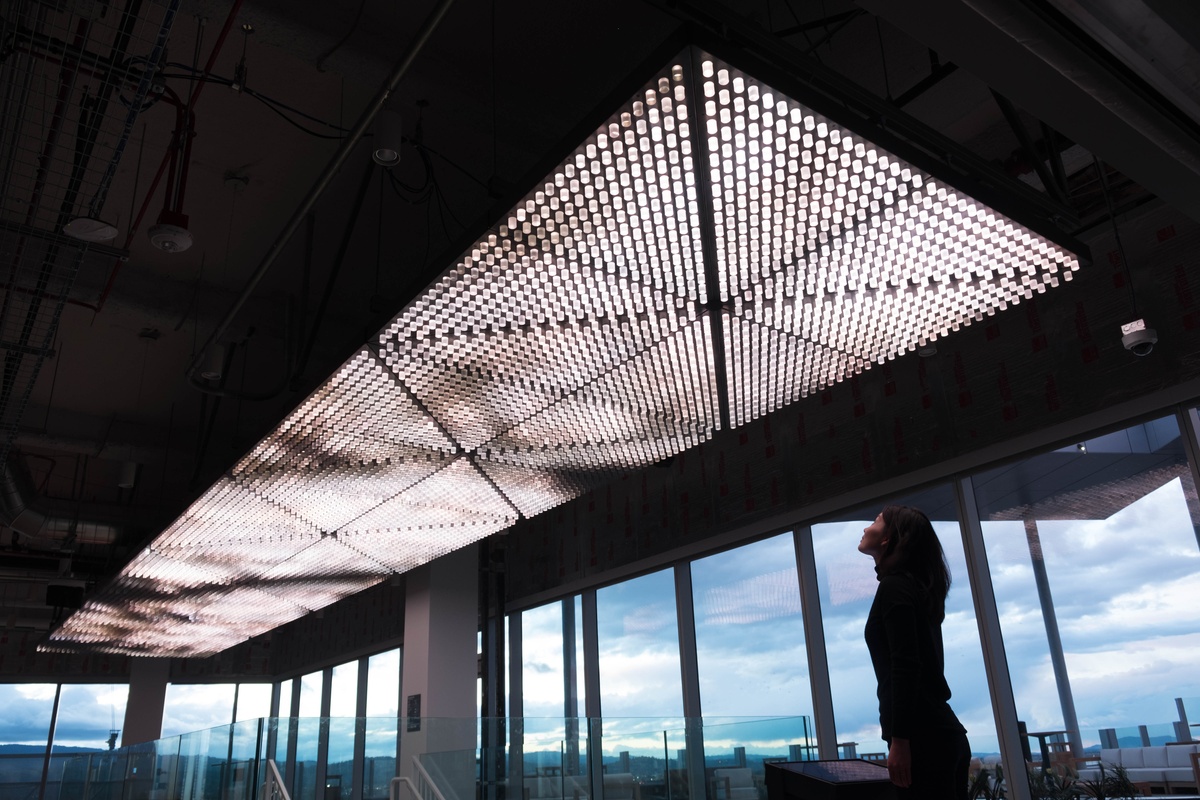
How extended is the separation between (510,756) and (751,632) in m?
1.97

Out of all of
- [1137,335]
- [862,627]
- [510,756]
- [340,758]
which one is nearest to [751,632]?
[862,627]

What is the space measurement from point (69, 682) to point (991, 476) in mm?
14062

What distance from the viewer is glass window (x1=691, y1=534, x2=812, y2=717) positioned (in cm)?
584

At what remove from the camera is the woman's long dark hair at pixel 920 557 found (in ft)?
7.83

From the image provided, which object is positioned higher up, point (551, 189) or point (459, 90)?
point (459, 90)

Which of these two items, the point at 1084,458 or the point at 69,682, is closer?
the point at 1084,458

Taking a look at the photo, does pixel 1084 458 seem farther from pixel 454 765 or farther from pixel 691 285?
pixel 454 765

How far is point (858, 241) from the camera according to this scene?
2.57 metres

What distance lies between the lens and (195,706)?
14523mm

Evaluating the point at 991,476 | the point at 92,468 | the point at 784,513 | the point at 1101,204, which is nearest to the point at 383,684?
the point at 92,468

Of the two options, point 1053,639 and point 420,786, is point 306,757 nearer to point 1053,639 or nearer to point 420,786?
point 420,786

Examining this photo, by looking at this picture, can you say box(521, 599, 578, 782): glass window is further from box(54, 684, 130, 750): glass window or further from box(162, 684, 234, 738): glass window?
box(54, 684, 130, 750): glass window

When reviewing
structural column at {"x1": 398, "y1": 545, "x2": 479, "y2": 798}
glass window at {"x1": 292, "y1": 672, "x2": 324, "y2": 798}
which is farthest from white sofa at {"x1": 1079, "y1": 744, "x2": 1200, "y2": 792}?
structural column at {"x1": 398, "y1": 545, "x2": 479, "y2": 798}

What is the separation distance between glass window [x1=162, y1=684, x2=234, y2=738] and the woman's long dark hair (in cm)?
1448
